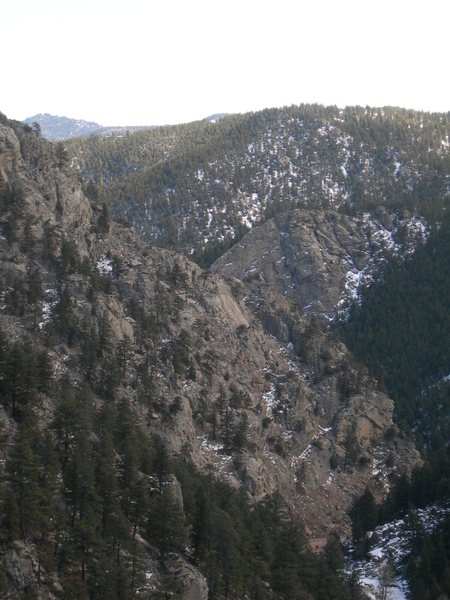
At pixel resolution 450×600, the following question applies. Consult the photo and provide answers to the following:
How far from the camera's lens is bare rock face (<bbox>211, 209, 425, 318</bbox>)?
163 metres

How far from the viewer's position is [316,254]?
547ft

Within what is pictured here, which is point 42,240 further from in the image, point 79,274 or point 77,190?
point 77,190

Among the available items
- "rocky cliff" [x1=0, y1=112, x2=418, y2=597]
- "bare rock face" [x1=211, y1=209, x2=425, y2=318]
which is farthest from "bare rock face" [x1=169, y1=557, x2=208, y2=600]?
"bare rock face" [x1=211, y1=209, x2=425, y2=318]

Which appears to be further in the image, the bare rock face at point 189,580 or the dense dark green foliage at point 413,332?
the dense dark green foliage at point 413,332

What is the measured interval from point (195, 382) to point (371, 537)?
97.1ft

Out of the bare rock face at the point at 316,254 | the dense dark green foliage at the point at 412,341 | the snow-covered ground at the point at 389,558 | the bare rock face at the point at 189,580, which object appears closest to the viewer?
the bare rock face at the point at 189,580

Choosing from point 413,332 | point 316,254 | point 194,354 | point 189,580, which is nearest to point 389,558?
point 189,580

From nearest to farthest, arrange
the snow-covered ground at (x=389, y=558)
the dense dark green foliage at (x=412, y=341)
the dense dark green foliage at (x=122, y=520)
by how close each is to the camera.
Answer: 1. the dense dark green foliage at (x=122, y=520)
2. the snow-covered ground at (x=389, y=558)
3. the dense dark green foliage at (x=412, y=341)

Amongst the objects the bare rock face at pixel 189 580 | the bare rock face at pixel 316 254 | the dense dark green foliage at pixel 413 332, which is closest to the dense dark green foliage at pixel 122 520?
the bare rock face at pixel 189 580

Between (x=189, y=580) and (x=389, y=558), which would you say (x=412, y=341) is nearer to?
(x=389, y=558)

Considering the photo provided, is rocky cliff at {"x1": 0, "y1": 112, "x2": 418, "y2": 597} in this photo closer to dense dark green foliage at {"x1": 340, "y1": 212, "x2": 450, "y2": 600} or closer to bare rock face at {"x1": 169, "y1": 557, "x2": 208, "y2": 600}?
dense dark green foliage at {"x1": 340, "y1": 212, "x2": 450, "y2": 600}

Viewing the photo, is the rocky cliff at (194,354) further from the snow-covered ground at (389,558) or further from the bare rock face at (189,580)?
the bare rock face at (189,580)

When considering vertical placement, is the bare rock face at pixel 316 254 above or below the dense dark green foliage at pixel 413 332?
above

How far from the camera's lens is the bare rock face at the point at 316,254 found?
163 m
